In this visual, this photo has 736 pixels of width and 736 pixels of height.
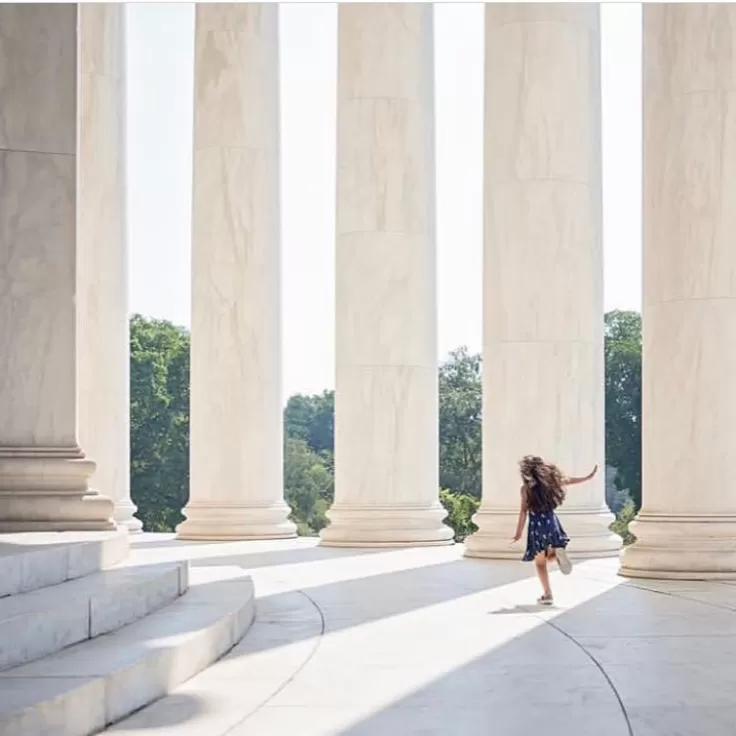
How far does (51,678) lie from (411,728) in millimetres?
52682

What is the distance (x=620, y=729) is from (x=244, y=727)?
54.3m

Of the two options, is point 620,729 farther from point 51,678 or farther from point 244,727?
point 51,678

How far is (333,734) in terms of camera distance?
639 ft

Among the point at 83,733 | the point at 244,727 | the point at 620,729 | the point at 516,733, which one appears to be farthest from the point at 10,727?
the point at 620,729

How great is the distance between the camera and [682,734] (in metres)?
195

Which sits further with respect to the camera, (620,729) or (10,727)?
(620,729)

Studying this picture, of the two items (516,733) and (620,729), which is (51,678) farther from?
(620,729)

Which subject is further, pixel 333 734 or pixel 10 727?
pixel 333 734

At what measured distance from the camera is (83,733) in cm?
19150

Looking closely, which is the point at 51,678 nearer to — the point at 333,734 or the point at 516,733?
the point at 333,734

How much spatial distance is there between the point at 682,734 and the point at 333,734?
49405mm

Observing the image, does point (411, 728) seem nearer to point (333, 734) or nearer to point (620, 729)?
point (333, 734)

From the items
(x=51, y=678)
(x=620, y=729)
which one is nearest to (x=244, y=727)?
(x=51, y=678)

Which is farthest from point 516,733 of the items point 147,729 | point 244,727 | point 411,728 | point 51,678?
point 51,678
